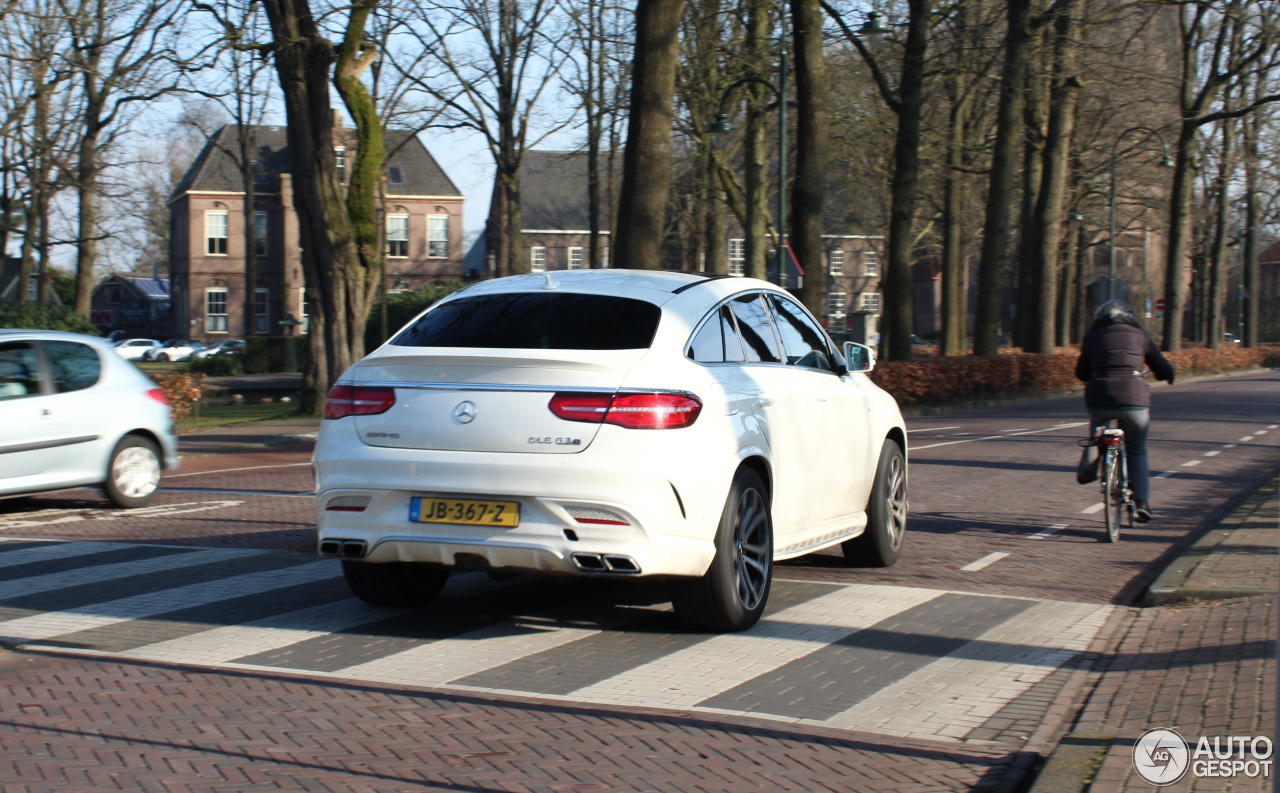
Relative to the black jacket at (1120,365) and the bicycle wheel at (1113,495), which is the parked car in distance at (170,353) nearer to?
the black jacket at (1120,365)

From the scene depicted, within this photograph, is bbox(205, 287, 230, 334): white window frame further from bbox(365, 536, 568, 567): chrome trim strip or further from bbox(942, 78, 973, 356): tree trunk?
bbox(365, 536, 568, 567): chrome trim strip

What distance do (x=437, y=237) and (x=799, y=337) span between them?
6765cm

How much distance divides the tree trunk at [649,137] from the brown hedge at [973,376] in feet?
29.9

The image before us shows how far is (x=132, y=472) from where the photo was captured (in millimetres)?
11578

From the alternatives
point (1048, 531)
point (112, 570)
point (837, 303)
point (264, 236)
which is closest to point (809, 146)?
point (1048, 531)

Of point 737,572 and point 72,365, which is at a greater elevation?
point 72,365

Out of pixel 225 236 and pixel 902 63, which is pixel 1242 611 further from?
pixel 225 236

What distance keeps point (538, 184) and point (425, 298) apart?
109 ft

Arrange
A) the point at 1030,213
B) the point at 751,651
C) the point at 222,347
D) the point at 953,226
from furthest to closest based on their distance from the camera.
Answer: the point at 222,347 < the point at 1030,213 < the point at 953,226 < the point at 751,651

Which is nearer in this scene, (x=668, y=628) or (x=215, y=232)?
(x=668, y=628)

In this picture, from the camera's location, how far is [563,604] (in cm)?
704

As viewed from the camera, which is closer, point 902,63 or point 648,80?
point 648,80

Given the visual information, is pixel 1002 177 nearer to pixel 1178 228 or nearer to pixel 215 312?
pixel 1178 228

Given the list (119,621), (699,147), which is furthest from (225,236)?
(119,621)
